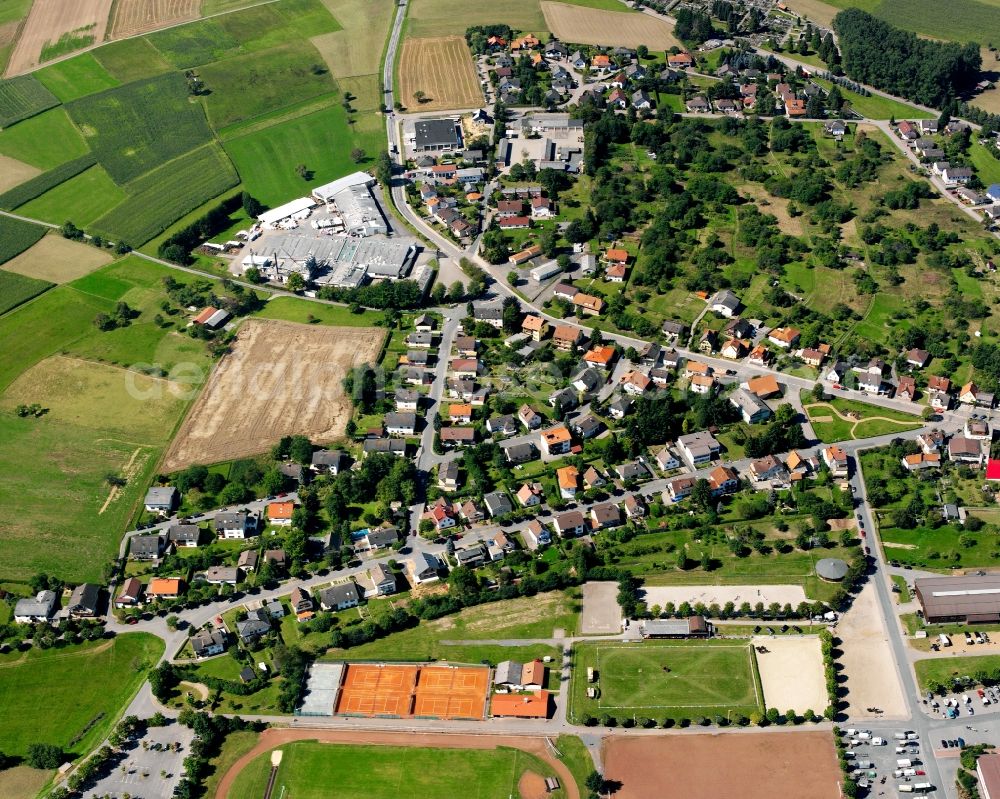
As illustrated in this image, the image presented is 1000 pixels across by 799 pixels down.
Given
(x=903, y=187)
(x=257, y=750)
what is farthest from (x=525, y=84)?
(x=257, y=750)

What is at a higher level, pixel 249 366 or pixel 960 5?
pixel 960 5

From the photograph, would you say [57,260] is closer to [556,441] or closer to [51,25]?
[556,441]

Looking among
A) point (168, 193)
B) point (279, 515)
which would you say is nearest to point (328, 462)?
point (279, 515)

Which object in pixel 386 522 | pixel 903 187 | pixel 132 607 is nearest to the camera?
pixel 132 607

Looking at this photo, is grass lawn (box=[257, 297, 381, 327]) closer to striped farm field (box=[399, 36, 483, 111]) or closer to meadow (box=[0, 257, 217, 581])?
meadow (box=[0, 257, 217, 581])

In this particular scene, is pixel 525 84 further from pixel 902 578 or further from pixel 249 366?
pixel 902 578

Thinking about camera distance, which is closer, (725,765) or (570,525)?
(725,765)
